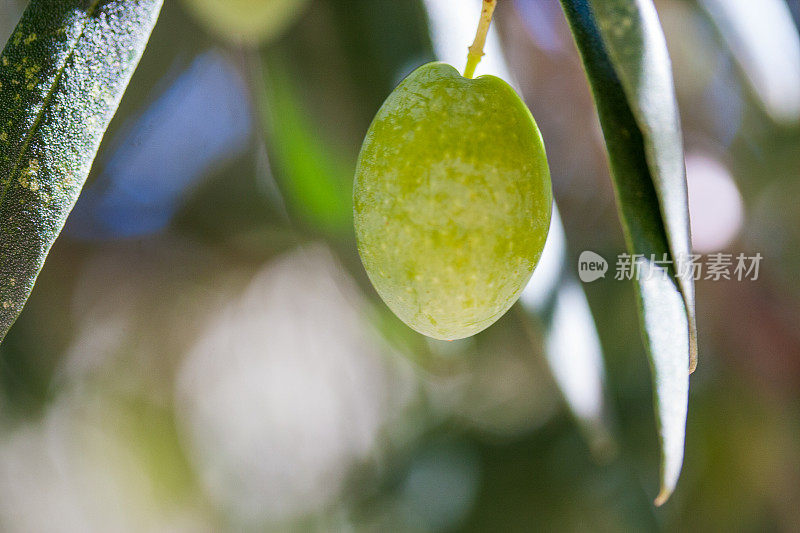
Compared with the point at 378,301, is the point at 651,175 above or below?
above

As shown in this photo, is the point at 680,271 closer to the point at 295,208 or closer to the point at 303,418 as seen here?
the point at 295,208

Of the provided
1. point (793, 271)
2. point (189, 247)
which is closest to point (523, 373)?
point (793, 271)

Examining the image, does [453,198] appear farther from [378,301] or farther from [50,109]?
[378,301]

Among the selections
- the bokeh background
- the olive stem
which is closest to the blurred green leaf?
the bokeh background

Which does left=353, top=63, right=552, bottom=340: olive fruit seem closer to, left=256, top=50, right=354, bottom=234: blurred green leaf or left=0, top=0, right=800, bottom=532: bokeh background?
left=0, top=0, right=800, bottom=532: bokeh background

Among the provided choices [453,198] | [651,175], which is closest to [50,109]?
[453,198]
